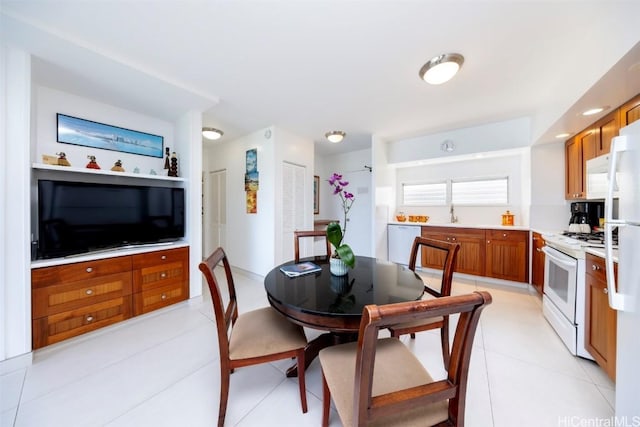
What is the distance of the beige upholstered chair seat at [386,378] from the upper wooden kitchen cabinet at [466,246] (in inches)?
119

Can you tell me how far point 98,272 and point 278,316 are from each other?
1827mm

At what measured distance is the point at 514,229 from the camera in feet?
10.6

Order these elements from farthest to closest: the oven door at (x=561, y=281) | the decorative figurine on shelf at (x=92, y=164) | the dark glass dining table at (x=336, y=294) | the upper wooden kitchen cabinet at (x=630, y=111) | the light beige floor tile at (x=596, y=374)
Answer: the decorative figurine on shelf at (x=92, y=164) → the oven door at (x=561, y=281) → the upper wooden kitchen cabinet at (x=630, y=111) → the light beige floor tile at (x=596, y=374) → the dark glass dining table at (x=336, y=294)

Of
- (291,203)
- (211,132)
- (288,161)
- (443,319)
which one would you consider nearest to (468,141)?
(288,161)

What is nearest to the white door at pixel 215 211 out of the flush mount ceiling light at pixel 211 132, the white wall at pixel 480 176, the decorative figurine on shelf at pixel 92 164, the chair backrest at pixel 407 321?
the flush mount ceiling light at pixel 211 132

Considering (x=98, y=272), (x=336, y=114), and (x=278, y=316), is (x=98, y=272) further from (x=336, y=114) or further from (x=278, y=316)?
(x=336, y=114)

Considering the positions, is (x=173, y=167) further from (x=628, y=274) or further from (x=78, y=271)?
(x=628, y=274)

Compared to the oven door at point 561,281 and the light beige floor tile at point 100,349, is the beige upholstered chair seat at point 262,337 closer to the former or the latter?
the light beige floor tile at point 100,349

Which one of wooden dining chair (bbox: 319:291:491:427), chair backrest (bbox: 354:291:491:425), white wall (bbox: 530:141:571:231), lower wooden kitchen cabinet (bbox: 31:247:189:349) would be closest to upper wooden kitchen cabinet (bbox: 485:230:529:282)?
white wall (bbox: 530:141:571:231)

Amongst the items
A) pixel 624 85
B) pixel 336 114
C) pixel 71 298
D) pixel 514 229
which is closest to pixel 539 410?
pixel 624 85

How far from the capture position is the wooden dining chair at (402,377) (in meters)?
0.67

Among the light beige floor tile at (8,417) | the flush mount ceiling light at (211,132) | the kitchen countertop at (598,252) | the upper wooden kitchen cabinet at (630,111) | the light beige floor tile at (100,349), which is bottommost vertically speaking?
the light beige floor tile at (8,417)

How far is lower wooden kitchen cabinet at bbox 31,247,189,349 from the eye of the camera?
183 centimetres

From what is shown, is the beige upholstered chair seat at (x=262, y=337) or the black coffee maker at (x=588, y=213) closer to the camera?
the beige upholstered chair seat at (x=262, y=337)
